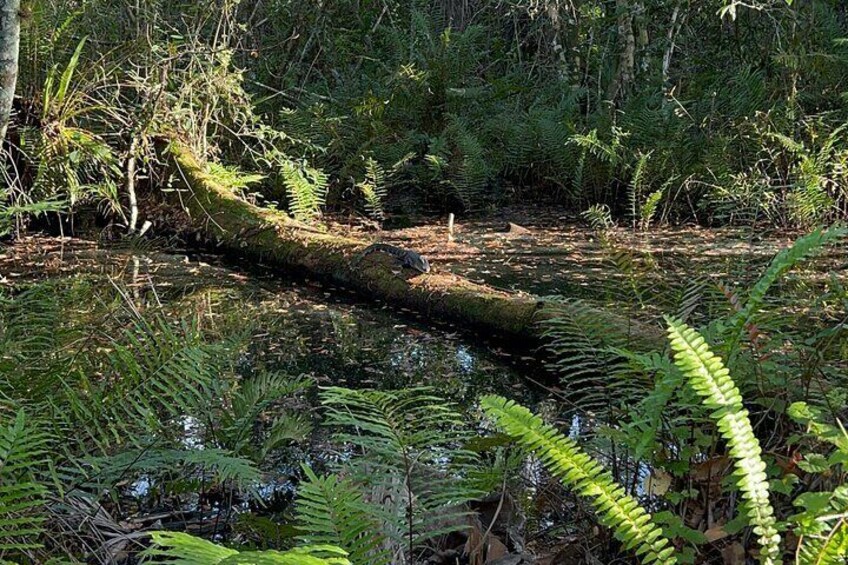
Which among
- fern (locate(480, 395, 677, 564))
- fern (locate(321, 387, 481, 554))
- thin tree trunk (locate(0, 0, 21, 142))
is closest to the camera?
fern (locate(480, 395, 677, 564))

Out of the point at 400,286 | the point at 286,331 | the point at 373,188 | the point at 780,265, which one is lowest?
the point at 373,188

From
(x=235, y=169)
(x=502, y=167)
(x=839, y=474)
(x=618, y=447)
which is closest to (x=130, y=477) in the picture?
(x=618, y=447)

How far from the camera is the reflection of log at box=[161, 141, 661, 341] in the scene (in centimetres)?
516

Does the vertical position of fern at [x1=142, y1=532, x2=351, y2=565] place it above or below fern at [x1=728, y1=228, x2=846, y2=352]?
below

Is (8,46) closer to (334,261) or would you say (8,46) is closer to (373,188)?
(334,261)

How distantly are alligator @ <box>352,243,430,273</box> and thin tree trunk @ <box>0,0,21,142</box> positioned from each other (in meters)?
2.33

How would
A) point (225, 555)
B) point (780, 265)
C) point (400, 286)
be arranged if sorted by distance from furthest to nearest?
point (400, 286), point (780, 265), point (225, 555)

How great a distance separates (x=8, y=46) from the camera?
5078 millimetres

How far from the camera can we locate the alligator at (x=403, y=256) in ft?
19.6

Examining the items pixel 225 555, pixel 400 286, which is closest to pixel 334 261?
pixel 400 286

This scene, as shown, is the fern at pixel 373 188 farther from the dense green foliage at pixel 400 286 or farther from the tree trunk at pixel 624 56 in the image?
the tree trunk at pixel 624 56

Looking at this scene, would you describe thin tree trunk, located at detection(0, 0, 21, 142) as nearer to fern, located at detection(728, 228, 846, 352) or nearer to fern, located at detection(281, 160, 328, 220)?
fern, located at detection(281, 160, 328, 220)

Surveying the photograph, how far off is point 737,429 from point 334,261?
4879 mm

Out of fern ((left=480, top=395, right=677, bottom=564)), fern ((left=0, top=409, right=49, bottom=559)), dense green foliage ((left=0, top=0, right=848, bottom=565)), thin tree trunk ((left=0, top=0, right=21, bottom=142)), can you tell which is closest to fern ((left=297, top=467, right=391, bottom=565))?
dense green foliage ((left=0, top=0, right=848, bottom=565))
